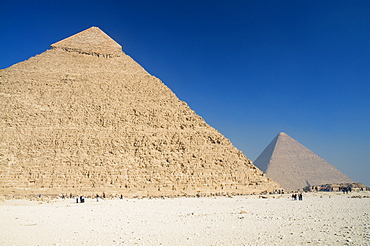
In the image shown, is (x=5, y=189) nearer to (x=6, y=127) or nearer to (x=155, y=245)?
(x=6, y=127)

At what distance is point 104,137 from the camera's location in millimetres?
23922

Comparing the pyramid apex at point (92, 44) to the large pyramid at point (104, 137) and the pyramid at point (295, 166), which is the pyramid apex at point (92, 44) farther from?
the pyramid at point (295, 166)

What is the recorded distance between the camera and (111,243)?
6164 millimetres

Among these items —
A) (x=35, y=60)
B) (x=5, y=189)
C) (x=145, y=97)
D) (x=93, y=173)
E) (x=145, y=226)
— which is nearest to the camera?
(x=145, y=226)

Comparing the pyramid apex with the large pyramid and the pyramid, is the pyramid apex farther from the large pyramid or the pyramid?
the pyramid

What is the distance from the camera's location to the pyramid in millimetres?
64312

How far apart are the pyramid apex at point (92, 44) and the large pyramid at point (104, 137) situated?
65cm

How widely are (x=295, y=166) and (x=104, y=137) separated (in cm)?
5228

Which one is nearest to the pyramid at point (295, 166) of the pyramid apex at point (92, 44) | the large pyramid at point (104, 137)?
the large pyramid at point (104, 137)

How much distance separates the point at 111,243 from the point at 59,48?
29.4 metres

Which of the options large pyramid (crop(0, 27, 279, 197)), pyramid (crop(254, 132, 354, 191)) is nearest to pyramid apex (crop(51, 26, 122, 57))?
large pyramid (crop(0, 27, 279, 197))

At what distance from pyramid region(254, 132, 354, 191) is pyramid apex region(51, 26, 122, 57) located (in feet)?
131

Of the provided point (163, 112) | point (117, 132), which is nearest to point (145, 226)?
point (117, 132)

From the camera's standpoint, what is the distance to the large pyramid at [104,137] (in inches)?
827
